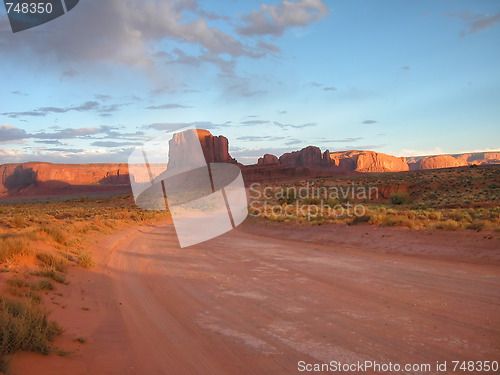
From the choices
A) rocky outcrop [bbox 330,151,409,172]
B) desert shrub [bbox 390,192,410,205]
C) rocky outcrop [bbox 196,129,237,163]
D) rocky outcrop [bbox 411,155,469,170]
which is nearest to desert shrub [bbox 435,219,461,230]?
desert shrub [bbox 390,192,410,205]

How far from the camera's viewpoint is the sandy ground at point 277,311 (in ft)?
13.8

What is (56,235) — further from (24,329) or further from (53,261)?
(24,329)

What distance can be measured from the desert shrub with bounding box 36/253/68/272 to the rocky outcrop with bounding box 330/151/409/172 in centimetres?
13161

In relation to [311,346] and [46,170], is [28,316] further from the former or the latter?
[46,170]

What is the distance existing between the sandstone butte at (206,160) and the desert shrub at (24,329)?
89.8 metres

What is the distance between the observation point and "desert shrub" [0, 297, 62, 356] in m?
3.68

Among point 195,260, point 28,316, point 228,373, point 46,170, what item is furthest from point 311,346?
point 46,170

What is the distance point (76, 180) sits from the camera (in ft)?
438

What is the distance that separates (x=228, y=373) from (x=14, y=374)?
229cm

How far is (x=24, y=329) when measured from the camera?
12.8 feet

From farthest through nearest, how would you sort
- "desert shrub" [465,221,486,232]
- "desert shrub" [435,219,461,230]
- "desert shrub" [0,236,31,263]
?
"desert shrub" [435,219,461,230], "desert shrub" [465,221,486,232], "desert shrub" [0,236,31,263]

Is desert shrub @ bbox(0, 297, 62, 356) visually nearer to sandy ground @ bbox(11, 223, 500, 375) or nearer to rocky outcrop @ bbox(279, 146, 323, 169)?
sandy ground @ bbox(11, 223, 500, 375)

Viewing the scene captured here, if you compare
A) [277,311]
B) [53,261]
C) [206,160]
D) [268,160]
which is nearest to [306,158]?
[268,160]

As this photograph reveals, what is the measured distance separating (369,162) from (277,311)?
156533mm
